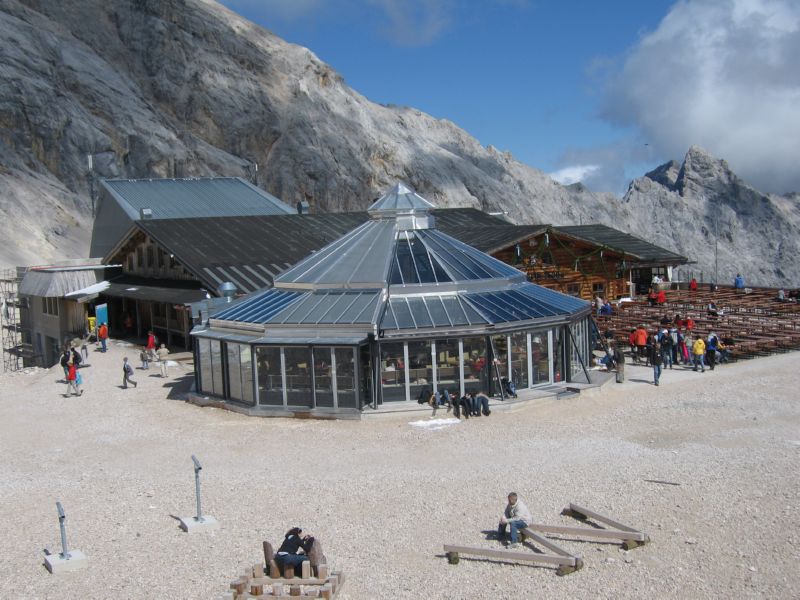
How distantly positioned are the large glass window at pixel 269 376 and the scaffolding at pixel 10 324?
81.9 feet

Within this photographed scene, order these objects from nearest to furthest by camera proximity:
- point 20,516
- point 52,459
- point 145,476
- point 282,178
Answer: point 20,516 → point 145,476 → point 52,459 → point 282,178

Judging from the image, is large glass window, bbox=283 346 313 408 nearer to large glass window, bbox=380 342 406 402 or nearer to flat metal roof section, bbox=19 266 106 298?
large glass window, bbox=380 342 406 402

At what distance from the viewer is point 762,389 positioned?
24016 millimetres

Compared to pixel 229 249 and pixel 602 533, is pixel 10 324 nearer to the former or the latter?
pixel 229 249

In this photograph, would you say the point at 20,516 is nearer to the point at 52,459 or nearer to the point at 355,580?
the point at 52,459

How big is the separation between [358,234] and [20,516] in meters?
14.8

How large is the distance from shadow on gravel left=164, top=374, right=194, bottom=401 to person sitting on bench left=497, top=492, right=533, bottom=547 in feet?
46.9

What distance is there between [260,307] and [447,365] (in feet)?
19.6

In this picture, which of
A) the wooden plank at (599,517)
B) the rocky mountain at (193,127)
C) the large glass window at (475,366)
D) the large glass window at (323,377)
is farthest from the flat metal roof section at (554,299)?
the rocky mountain at (193,127)

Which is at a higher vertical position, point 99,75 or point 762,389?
point 99,75

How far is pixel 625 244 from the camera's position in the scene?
4788 cm

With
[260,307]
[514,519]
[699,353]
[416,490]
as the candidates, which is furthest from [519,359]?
[514,519]

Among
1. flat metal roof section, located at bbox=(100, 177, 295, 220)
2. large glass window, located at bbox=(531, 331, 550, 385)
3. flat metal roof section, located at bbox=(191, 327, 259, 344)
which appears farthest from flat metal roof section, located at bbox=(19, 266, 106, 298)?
large glass window, located at bbox=(531, 331, 550, 385)

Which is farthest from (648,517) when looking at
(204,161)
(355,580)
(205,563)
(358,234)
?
(204,161)
